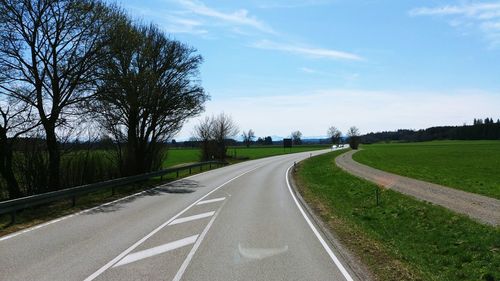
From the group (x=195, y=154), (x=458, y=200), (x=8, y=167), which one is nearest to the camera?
(x=458, y=200)

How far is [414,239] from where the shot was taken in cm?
1214

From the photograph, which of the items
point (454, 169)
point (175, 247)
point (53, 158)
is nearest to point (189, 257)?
point (175, 247)

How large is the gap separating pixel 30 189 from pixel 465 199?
1916 cm

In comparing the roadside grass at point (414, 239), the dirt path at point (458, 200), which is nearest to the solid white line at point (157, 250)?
the roadside grass at point (414, 239)

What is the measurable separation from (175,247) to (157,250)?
0.46 m

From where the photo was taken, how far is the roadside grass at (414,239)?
8711 millimetres

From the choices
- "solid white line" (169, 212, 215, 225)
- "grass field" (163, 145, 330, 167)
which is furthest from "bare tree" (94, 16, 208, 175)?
"grass field" (163, 145, 330, 167)

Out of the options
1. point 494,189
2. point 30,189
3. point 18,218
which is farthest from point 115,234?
point 494,189

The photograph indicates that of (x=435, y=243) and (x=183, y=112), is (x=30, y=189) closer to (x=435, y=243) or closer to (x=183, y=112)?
(x=183, y=112)

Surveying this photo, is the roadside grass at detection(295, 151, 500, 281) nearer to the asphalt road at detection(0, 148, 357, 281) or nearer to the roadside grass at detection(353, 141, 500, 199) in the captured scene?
the asphalt road at detection(0, 148, 357, 281)

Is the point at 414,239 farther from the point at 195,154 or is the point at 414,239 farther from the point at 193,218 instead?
the point at 195,154

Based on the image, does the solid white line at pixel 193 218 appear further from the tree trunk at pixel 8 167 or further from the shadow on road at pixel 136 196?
the tree trunk at pixel 8 167

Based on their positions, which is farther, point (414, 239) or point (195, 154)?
point (195, 154)

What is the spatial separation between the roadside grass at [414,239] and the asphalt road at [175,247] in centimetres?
87
